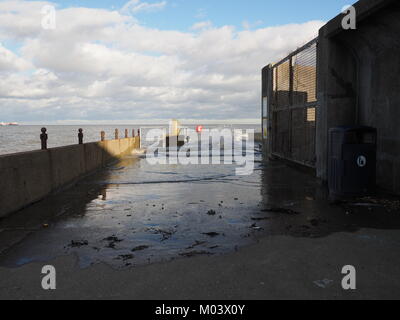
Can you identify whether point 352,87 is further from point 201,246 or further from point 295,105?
point 201,246

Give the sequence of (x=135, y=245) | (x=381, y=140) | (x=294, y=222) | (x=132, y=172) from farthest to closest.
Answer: (x=132, y=172) < (x=381, y=140) < (x=294, y=222) < (x=135, y=245)

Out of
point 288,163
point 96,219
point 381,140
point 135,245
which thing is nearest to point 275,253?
point 135,245

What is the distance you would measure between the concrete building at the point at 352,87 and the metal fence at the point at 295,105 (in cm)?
4

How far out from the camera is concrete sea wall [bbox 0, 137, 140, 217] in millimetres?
7381

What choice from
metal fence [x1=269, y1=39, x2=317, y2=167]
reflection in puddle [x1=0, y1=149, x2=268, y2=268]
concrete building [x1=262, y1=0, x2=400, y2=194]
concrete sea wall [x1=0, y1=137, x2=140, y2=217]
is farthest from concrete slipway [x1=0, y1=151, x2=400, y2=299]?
metal fence [x1=269, y1=39, x2=317, y2=167]

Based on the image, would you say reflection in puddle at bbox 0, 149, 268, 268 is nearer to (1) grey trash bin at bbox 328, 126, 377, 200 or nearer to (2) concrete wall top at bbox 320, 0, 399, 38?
(1) grey trash bin at bbox 328, 126, 377, 200

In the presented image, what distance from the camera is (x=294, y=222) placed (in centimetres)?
669

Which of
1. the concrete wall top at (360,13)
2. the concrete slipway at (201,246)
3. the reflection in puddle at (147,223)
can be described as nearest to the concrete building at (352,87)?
the concrete wall top at (360,13)

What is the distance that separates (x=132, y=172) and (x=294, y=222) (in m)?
9.33

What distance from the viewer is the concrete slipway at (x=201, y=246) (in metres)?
3.93

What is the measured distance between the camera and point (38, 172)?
8.92 metres

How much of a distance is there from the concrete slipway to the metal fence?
4507 mm
